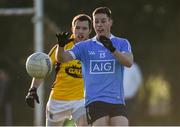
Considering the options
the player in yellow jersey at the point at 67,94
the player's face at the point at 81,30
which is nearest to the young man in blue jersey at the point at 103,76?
the player's face at the point at 81,30

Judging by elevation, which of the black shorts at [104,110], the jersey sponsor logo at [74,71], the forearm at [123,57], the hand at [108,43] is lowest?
the black shorts at [104,110]

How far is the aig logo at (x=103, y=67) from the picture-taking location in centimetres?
952

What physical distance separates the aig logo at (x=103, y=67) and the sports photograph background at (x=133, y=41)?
12.6 metres

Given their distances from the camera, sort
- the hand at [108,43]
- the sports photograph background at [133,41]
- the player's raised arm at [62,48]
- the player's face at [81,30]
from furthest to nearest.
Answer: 1. the sports photograph background at [133,41]
2. the player's face at [81,30]
3. the player's raised arm at [62,48]
4. the hand at [108,43]

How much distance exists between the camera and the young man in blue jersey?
9516 millimetres

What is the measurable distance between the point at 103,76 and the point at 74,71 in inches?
67.8

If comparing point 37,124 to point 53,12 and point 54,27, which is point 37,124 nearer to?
point 54,27

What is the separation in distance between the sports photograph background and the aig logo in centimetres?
1260

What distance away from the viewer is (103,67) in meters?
9.53

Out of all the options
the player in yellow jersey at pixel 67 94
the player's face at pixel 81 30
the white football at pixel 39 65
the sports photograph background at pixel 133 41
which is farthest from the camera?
the sports photograph background at pixel 133 41

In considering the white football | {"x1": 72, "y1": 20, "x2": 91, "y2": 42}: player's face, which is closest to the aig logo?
the white football

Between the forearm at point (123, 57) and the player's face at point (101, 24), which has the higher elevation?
the player's face at point (101, 24)

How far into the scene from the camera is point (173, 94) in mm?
24062

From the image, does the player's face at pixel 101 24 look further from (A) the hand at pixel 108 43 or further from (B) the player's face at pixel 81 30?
(B) the player's face at pixel 81 30
